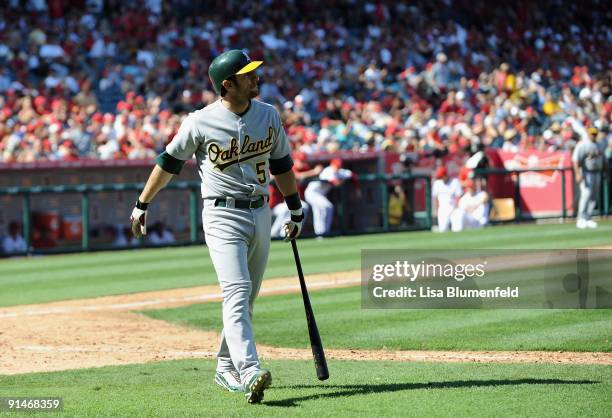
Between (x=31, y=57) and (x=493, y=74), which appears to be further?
(x=493, y=74)

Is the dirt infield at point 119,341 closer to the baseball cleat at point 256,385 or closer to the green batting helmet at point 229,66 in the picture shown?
the baseball cleat at point 256,385

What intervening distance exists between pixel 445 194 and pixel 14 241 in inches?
317

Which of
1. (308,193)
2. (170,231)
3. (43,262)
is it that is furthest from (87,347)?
(308,193)

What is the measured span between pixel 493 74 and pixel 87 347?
22988 millimetres

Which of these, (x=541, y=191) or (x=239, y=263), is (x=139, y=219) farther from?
(x=541, y=191)

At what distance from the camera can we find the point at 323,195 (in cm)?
2131

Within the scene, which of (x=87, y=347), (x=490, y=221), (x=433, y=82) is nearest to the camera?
(x=87, y=347)

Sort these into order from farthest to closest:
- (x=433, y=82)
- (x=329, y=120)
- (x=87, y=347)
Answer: (x=433, y=82), (x=329, y=120), (x=87, y=347)

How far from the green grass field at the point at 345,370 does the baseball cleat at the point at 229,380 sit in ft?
0.23

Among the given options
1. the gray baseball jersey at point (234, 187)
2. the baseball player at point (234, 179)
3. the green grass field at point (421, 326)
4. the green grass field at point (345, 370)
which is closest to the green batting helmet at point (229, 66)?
the baseball player at point (234, 179)

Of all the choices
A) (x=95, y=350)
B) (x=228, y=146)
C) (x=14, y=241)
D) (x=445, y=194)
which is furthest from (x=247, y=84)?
(x=445, y=194)

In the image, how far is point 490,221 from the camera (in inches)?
902

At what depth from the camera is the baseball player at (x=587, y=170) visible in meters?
20.4

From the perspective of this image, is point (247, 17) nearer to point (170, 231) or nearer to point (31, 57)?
point (31, 57)
